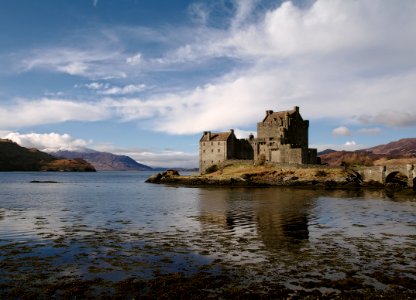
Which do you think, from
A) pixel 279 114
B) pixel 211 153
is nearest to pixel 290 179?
pixel 279 114

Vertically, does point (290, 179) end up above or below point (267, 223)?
above

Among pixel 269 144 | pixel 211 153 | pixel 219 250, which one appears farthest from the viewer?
pixel 211 153

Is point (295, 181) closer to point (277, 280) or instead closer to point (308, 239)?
point (308, 239)

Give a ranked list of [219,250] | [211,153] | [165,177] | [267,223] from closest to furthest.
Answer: [219,250]
[267,223]
[165,177]
[211,153]

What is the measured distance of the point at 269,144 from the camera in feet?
344

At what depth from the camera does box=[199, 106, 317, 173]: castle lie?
94.5m

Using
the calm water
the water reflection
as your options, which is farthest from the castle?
the calm water

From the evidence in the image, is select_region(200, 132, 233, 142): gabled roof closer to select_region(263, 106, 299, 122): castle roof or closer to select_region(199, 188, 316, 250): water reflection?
select_region(263, 106, 299, 122): castle roof

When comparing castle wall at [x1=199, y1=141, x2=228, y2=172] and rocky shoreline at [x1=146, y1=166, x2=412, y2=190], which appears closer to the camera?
rocky shoreline at [x1=146, y1=166, x2=412, y2=190]

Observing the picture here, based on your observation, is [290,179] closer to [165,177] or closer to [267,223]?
[165,177]

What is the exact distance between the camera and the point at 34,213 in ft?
127

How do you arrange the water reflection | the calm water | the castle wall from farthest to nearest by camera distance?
the castle wall, the water reflection, the calm water

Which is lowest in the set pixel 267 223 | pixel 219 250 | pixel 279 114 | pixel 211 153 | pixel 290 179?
pixel 219 250

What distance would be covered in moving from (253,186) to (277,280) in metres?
71.0
